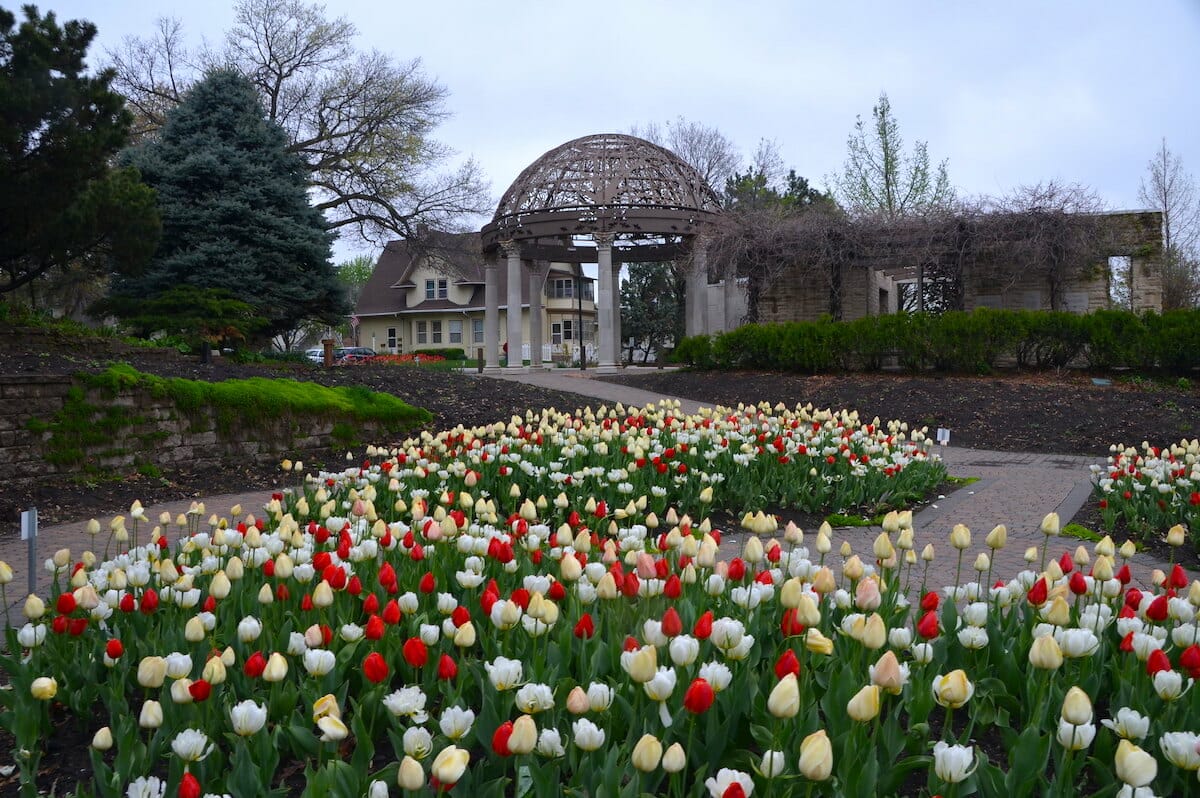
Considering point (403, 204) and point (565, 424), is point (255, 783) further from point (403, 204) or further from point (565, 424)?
point (403, 204)

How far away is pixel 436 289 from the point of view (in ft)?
172

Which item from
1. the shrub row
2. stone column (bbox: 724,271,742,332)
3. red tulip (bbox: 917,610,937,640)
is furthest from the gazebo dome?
red tulip (bbox: 917,610,937,640)

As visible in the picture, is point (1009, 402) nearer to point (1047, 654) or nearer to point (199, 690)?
point (1047, 654)

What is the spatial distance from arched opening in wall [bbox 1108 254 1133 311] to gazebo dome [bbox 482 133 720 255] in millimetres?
10782

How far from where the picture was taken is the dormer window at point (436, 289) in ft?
171

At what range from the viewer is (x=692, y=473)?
7.01 meters

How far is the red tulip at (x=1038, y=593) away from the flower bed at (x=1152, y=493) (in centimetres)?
336

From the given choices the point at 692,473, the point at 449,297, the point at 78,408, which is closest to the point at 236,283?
the point at 78,408

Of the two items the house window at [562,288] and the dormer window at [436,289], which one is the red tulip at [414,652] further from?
the house window at [562,288]

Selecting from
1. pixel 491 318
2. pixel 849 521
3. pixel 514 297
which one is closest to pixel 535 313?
pixel 491 318

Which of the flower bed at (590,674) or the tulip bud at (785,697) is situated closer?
the tulip bud at (785,697)

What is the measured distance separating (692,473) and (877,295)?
23841 millimetres

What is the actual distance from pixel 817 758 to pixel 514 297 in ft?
84.4

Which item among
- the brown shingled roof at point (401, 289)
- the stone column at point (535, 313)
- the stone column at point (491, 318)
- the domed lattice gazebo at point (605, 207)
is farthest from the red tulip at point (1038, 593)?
the brown shingled roof at point (401, 289)
